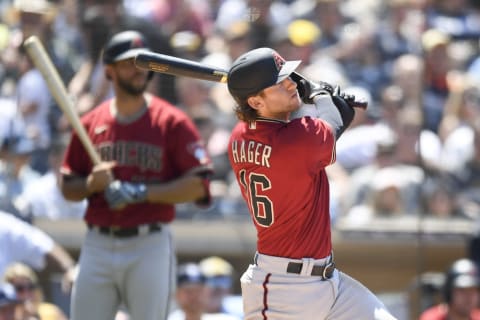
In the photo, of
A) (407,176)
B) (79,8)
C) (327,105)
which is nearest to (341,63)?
(407,176)

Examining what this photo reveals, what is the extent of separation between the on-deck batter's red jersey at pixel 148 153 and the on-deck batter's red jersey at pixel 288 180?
3.42ft

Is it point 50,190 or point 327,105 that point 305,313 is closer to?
point 327,105

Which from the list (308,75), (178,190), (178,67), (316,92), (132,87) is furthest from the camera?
(308,75)

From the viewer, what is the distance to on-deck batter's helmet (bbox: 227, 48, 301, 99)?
450cm

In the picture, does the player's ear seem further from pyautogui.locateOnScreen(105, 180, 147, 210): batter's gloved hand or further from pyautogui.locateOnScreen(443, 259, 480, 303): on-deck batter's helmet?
pyautogui.locateOnScreen(443, 259, 480, 303): on-deck batter's helmet

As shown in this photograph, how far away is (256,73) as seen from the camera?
4.50 m

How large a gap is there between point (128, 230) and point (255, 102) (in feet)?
4.55

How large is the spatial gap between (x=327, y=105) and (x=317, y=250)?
0.60 m

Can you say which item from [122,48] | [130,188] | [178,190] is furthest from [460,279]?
[122,48]

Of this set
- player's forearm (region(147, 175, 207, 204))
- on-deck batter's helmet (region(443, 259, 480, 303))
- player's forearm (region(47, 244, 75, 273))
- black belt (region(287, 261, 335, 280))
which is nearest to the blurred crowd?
player's forearm (region(47, 244, 75, 273))

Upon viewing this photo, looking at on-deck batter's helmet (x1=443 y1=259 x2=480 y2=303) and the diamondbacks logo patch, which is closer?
the diamondbacks logo patch

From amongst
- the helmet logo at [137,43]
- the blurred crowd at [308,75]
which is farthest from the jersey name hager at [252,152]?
the blurred crowd at [308,75]

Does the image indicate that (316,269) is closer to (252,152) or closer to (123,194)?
(252,152)

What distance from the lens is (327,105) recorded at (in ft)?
15.5
